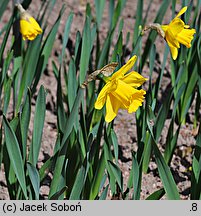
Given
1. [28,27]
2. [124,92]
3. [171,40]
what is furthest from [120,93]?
[28,27]

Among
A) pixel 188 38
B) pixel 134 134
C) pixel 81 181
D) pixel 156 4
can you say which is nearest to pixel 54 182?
pixel 81 181

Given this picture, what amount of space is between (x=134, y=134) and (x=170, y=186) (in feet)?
2.79

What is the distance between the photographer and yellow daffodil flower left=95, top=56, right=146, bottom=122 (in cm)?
164

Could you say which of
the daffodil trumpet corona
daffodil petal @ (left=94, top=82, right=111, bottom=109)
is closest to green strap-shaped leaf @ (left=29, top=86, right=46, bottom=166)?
daffodil petal @ (left=94, top=82, right=111, bottom=109)

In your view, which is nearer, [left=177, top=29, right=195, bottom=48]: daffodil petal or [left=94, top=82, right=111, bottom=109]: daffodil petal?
[left=94, top=82, right=111, bottom=109]: daffodil petal

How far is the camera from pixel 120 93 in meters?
1.66

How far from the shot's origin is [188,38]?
190 centimetres

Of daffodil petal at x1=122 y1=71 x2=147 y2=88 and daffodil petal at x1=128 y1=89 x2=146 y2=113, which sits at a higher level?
daffodil petal at x1=122 y1=71 x2=147 y2=88

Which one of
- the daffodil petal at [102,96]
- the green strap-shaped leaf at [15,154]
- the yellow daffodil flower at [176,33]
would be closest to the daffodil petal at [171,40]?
the yellow daffodil flower at [176,33]

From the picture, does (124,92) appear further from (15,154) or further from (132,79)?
(15,154)

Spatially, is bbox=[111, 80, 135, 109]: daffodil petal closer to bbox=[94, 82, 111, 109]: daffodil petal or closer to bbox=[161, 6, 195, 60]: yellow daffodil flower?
bbox=[94, 82, 111, 109]: daffodil petal

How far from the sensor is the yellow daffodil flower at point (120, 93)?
164 cm

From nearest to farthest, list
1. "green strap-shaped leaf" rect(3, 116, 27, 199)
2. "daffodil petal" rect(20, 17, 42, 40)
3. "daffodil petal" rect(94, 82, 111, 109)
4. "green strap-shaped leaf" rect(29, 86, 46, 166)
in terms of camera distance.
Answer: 1. "daffodil petal" rect(94, 82, 111, 109)
2. "green strap-shaped leaf" rect(3, 116, 27, 199)
3. "green strap-shaped leaf" rect(29, 86, 46, 166)
4. "daffodil petal" rect(20, 17, 42, 40)

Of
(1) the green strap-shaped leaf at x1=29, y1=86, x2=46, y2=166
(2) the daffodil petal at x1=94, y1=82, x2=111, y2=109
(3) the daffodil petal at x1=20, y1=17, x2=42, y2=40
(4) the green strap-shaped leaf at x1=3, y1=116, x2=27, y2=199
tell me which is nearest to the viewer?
(2) the daffodil petal at x1=94, y1=82, x2=111, y2=109
